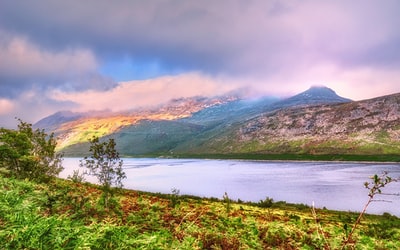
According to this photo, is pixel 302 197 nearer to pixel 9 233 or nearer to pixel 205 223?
pixel 205 223

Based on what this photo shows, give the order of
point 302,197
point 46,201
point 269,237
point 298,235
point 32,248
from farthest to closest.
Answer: point 302,197, point 298,235, point 269,237, point 46,201, point 32,248

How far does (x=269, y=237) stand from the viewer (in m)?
12.4

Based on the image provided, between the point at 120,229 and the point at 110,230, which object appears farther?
the point at 120,229

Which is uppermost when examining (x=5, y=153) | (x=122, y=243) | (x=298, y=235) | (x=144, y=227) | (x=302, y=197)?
(x=5, y=153)

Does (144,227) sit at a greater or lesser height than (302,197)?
greater

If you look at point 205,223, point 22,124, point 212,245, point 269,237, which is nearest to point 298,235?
point 269,237

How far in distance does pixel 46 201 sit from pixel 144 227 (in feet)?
10.1

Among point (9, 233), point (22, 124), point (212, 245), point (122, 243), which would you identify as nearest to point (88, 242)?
point (122, 243)

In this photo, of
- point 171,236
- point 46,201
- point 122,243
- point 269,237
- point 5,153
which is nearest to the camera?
point 122,243

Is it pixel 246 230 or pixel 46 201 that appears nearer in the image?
pixel 46 201

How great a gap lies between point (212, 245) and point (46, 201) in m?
5.20

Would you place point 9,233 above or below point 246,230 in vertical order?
above

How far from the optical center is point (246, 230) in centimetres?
1311

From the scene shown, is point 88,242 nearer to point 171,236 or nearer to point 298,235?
point 171,236
